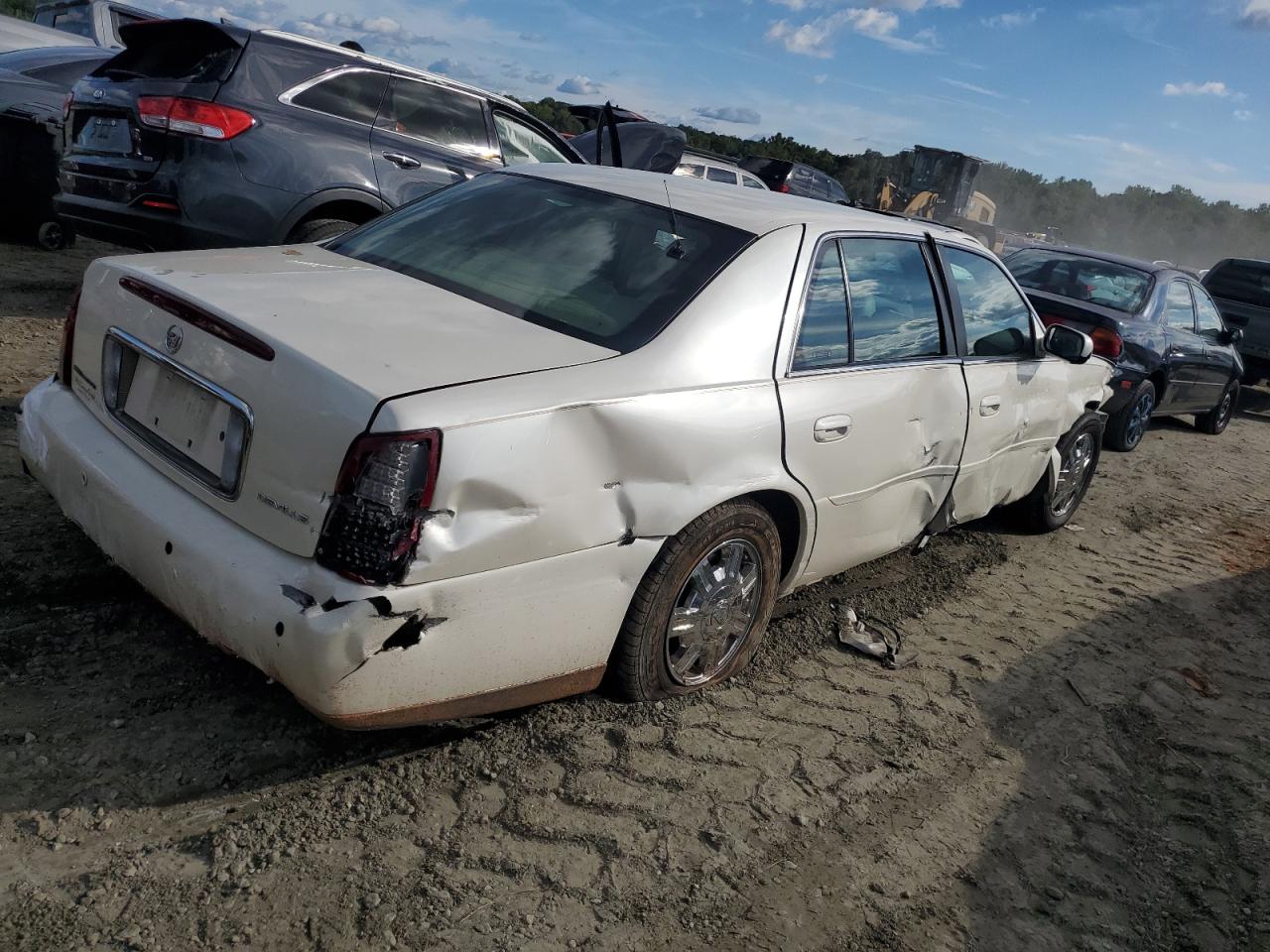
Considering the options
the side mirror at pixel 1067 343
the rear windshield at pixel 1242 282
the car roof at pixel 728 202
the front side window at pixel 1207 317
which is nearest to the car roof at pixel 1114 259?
the front side window at pixel 1207 317

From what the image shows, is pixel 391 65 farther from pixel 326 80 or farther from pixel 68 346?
pixel 68 346

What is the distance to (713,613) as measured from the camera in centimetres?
335

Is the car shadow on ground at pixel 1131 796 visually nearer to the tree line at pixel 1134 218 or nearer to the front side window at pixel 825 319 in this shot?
the front side window at pixel 825 319

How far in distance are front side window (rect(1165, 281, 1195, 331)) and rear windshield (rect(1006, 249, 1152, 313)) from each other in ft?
1.35

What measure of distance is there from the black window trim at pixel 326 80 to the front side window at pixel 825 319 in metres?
4.14

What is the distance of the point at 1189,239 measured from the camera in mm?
73875

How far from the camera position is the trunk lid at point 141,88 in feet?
20.0

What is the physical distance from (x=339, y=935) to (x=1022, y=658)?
10.1 ft

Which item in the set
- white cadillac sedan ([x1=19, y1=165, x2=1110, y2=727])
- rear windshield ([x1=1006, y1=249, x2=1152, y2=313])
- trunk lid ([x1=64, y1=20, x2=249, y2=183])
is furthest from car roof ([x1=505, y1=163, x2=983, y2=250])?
rear windshield ([x1=1006, y1=249, x2=1152, y2=313])

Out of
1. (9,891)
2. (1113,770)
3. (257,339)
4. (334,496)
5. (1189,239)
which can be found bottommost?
(9,891)

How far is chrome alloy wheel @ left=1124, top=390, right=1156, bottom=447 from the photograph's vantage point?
8945 mm

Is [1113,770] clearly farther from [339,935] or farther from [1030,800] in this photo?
[339,935]

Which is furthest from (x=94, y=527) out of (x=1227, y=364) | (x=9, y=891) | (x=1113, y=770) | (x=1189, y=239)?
(x=1189, y=239)

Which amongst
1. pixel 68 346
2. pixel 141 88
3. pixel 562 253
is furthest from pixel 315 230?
pixel 562 253
